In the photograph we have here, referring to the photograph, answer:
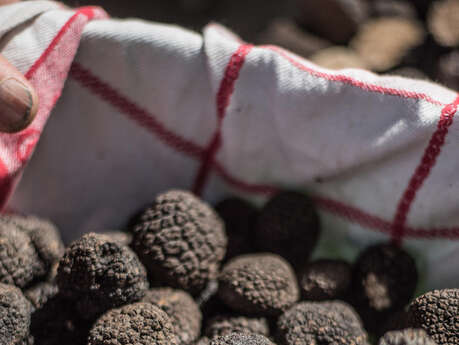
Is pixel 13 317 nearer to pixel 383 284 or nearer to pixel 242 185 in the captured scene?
pixel 242 185

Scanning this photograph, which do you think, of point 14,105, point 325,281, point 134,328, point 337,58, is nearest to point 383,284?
point 325,281

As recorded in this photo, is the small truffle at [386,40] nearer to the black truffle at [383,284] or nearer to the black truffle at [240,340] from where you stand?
the black truffle at [383,284]

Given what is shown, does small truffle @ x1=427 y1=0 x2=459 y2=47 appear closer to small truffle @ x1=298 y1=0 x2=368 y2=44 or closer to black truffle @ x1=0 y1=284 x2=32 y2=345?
small truffle @ x1=298 y1=0 x2=368 y2=44

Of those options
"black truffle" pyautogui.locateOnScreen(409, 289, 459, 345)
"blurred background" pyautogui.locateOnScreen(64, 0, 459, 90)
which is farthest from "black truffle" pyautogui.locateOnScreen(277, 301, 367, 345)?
"blurred background" pyautogui.locateOnScreen(64, 0, 459, 90)

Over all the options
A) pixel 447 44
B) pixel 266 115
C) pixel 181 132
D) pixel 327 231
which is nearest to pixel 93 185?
pixel 181 132

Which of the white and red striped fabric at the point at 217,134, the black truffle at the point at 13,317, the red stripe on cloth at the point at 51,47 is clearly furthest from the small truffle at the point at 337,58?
the black truffle at the point at 13,317

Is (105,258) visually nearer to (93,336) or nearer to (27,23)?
(93,336)

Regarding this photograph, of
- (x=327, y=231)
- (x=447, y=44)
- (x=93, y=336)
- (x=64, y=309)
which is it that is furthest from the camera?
(x=447, y=44)
